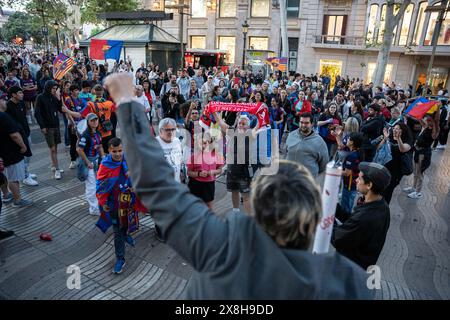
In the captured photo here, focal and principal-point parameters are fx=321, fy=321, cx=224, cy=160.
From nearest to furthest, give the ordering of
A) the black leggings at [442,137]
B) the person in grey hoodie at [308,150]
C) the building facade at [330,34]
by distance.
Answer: the person in grey hoodie at [308,150], the black leggings at [442,137], the building facade at [330,34]

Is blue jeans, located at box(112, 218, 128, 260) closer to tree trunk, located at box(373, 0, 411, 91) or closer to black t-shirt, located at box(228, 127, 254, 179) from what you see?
black t-shirt, located at box(228, 127, 254, 179)

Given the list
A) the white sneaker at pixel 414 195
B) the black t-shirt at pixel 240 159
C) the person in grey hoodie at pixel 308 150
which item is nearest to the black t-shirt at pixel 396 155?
the white sneaker at pixel 414 195

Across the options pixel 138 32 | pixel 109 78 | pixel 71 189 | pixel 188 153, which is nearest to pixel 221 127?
pixel 188 153

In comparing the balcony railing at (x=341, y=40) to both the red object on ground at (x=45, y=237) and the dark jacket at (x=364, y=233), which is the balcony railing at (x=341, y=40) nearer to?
the dark jacket at (x=364, y=233)

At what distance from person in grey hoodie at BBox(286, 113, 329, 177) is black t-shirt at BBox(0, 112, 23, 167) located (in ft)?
15.1

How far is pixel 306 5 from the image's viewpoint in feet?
99.5

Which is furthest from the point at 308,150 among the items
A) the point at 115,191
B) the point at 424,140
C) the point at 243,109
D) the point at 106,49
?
the point at 106,49

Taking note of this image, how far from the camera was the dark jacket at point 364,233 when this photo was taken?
281 centimetres

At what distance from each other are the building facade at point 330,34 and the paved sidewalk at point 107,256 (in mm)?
22310

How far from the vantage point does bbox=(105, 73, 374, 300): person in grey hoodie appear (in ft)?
3.49

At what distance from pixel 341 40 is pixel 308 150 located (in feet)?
95.3

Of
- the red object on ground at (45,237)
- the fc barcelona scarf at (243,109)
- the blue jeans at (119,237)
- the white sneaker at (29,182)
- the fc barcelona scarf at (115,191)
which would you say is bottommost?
the red object on ground at (45,237)

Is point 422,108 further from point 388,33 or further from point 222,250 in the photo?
point 388,33

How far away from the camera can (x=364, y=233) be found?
2.81 meters
